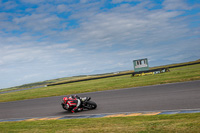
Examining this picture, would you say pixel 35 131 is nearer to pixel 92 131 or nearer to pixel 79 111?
pixel 92 131

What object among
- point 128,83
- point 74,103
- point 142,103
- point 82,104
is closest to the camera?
point 142,103

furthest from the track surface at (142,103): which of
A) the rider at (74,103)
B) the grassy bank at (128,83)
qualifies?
the grassy bank at (128,83)

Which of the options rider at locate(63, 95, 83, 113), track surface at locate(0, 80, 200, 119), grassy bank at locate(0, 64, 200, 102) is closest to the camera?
track surface at locate(0, 80, 200, 119)

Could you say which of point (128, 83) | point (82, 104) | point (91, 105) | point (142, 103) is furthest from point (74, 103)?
point (128, 83)

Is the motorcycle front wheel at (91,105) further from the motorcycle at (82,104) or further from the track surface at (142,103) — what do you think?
the track surface at (142,103)

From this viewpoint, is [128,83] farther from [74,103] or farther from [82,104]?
[74,103]

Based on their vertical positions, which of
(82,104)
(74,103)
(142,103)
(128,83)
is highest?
(128,83)

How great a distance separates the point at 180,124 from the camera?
606 centimetres

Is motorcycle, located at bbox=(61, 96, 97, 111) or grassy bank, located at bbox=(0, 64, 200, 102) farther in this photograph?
grassy bank, located at bbox=(0, 64, 200, 102)

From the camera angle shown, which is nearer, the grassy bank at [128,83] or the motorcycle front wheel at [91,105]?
the motorcycle front wheel at [91,105]

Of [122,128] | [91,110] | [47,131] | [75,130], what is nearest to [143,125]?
[122,128]

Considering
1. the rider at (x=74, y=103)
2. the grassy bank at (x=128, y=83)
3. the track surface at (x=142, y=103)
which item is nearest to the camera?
the track surface at (x=142, y=103)

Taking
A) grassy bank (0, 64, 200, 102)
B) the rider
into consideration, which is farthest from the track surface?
grassy bank (0, 64, 200, 102)

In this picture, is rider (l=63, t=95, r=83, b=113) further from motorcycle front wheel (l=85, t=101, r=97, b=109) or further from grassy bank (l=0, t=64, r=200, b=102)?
grassy bank (l=0, t=64, r=200, b=102)
